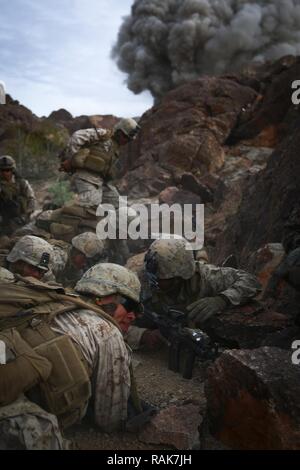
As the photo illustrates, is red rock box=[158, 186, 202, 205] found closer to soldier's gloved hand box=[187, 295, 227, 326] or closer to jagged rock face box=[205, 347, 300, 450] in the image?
soldier's gloved hand box=[187, 295, 227, 326]

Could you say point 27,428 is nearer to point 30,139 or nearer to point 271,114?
point 271,114

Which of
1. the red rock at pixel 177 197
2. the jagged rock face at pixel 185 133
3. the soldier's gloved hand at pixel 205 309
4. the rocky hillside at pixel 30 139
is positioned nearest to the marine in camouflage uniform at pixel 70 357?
the soldier's gloved hand at pixel 205 309

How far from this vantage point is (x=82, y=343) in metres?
2.40

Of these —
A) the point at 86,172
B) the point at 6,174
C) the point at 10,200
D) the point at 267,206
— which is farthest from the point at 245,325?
the point at 6,174

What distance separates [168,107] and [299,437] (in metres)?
14.2

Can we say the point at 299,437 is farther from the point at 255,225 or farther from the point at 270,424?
the point at 255,225

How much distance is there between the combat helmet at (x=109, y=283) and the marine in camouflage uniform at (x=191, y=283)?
81cm

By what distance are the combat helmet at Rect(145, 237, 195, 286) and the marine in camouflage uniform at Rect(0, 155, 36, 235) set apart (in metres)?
3.76

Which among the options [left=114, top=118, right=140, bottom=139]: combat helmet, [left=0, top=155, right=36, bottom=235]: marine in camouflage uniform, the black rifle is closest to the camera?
the black rifle

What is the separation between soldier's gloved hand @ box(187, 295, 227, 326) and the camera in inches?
141

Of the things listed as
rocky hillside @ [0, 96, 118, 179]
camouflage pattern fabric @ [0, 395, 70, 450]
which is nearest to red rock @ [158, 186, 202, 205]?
rocky hillside @ [0, 96, 118, 179]

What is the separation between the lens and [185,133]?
45.5 ft
